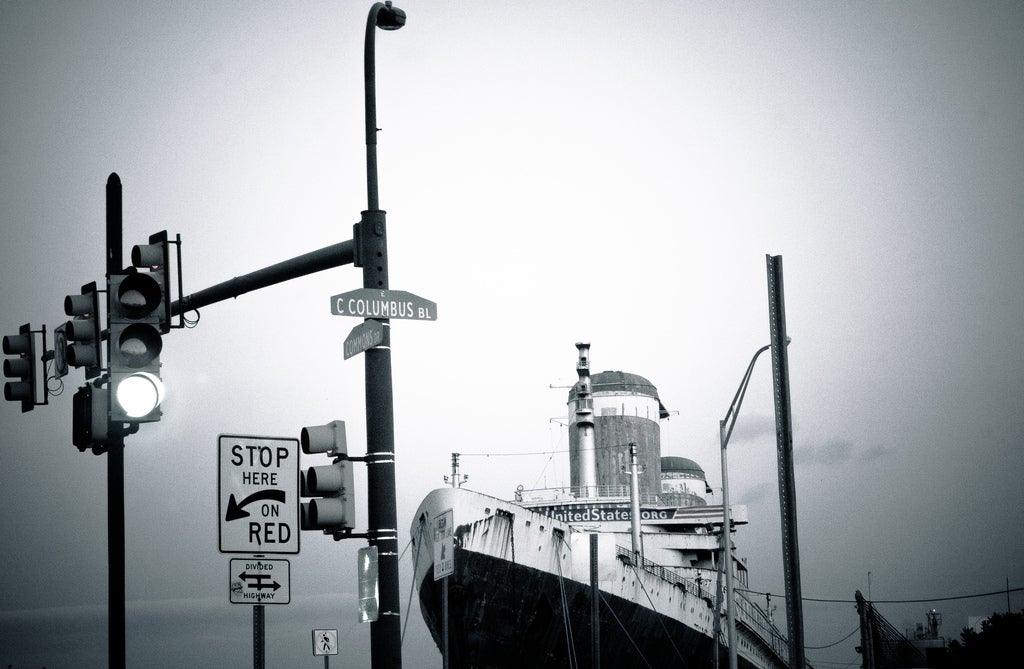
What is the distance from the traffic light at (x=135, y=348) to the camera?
26.5 ft

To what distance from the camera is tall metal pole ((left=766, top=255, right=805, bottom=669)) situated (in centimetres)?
817

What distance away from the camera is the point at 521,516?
34.7m

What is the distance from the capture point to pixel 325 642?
874 inches

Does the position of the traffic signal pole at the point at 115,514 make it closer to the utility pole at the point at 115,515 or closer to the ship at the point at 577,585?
the utility pole at the point at 115,515

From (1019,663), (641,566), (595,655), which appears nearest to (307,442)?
(595,655)

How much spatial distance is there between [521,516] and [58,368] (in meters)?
26.0

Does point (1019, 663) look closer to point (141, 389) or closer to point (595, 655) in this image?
point (595, 655)

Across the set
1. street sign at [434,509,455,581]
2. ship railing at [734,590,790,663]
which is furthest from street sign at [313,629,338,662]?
ship railing at [734,590,790,663]

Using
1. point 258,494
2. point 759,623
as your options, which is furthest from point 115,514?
point 759,623

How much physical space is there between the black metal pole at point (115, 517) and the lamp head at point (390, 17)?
2.72m

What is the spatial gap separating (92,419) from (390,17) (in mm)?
4186

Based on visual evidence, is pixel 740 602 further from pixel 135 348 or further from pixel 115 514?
pixel 135 348

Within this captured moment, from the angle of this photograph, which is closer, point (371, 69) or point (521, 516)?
point (371, 69)

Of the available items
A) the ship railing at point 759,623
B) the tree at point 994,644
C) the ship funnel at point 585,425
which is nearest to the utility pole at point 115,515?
the ship railing at point 759,623
